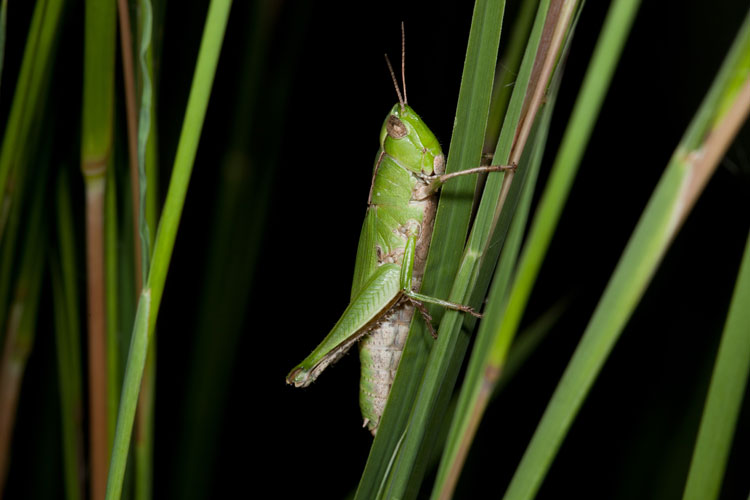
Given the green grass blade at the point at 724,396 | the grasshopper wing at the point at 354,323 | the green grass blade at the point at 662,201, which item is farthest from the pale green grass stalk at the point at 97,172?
the green grass blade at the point at 724,396

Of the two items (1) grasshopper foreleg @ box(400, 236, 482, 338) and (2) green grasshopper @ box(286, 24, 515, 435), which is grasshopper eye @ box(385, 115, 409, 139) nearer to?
(2) green grasshopper @ box(286, 24, 515, 435)

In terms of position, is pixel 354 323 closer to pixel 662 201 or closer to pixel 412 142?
pixel 412 142

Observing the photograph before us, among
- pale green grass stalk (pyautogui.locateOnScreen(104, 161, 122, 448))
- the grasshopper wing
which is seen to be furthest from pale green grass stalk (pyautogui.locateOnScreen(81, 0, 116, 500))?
the grasshopper wing

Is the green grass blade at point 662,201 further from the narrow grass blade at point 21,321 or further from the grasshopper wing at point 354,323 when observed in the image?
the narrow grass blade at point 21,321

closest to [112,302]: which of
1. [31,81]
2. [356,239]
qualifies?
[31,81]

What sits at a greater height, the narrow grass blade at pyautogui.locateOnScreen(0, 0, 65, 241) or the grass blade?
the narrow grass blade at pyautogui.locateOnScreen(0, 0, 65, 241)

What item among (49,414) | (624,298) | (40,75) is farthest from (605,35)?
(49,414)

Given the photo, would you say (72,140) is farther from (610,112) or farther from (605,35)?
(610,112)
